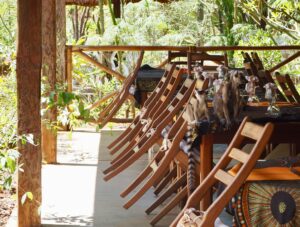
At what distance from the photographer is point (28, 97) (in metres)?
4.64

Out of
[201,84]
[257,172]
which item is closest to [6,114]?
[201,84]

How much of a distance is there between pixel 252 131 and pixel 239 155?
12 centimetres

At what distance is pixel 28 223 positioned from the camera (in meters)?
4.68

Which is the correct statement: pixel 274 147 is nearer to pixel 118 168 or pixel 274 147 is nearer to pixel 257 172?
pixel 118 168

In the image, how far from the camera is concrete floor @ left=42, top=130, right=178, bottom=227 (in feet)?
16.2

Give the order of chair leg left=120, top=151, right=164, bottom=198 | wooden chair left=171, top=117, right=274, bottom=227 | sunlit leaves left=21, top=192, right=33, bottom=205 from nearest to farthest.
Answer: wooden chair left=171, top=117, right=274, bottom=227, sunlit leaves left=21, top=192, right=33, bottom=205, chair leg left=120, top=151, right=164, bottom=198

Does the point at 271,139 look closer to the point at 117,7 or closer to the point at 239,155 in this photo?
the point at 239,155

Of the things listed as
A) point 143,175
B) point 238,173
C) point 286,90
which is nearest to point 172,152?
point 143,175

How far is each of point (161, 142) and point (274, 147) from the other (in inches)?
35.7

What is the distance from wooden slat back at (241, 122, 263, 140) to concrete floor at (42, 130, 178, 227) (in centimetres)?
153

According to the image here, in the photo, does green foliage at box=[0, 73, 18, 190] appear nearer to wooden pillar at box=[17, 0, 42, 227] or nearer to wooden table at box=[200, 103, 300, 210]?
wooden pillar at box=[17, 0, 42, 227]

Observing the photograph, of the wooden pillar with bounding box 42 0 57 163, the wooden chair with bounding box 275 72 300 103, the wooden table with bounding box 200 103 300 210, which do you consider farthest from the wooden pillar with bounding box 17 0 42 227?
the wooden chair with bounding box 275 72 300 103

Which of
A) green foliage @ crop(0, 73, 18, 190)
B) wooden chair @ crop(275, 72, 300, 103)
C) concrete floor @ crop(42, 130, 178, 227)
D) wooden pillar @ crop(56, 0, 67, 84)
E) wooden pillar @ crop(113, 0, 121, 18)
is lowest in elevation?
concrete floor @ crop(42, 130, 178, 227)

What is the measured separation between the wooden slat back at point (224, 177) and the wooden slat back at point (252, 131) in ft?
0.64
